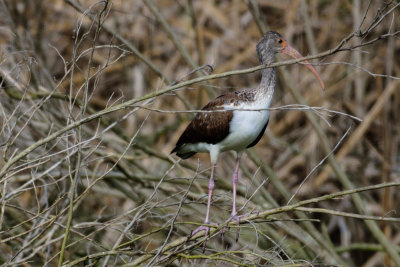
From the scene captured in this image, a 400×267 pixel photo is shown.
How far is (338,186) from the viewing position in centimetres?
1068

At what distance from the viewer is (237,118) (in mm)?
5523

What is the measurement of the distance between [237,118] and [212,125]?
0.32m

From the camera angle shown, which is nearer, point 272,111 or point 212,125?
point 212,125

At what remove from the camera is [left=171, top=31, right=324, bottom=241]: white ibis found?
546 cm

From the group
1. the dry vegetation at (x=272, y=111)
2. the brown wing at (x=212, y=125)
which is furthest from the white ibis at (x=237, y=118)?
the dry vegetation at (x=272, y=111)

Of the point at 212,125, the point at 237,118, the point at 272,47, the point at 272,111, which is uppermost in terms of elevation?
the point at 272,47

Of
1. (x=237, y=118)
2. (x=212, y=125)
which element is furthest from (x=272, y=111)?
(x=237, y=118)

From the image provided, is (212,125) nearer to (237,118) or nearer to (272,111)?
(237,118)

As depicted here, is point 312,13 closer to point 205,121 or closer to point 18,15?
point 18,15

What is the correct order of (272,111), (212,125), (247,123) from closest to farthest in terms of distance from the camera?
(247,123)
(212,125)
(272,111)

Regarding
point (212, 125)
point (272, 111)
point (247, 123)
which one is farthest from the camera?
point (272, 111)

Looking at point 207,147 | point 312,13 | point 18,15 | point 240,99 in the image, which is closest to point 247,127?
point 240,99

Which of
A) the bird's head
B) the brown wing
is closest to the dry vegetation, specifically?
the brown wing

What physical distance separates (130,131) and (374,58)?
13.4ft
